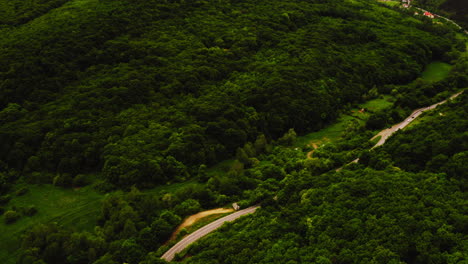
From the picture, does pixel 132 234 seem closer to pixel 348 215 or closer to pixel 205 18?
pixel 348 215

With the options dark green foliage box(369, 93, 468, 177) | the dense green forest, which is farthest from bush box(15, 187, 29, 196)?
dark green foliage box(369, 93, 468, 177)

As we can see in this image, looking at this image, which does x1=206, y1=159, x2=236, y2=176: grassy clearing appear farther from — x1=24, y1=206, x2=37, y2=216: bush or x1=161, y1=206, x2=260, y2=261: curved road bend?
x1=24, y1=206, x2=37, y2=216: bush

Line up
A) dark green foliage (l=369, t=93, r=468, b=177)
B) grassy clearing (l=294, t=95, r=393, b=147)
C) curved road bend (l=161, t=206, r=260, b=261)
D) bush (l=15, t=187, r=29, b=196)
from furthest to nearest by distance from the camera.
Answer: grassy clearing (l=294, t=95, r=393, b=147)
bush (l=15, t=187, r=29, b=196)
dark green foliage (l=369, t=93, r=468, b=177)
curved road bend (l=161, t=206, r=260, b=261)

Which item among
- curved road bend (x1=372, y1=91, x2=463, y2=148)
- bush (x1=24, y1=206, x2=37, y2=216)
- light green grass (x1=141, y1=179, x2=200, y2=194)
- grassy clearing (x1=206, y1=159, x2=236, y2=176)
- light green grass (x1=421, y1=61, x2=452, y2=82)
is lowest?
bush (x1=24, y1=206, x2=37, y2=216)

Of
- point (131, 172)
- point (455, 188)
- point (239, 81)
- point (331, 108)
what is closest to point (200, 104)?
point (239, 81)

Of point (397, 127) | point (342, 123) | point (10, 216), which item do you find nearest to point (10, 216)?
point (10, 216)

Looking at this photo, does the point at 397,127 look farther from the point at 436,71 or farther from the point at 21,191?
the point at 21,191
